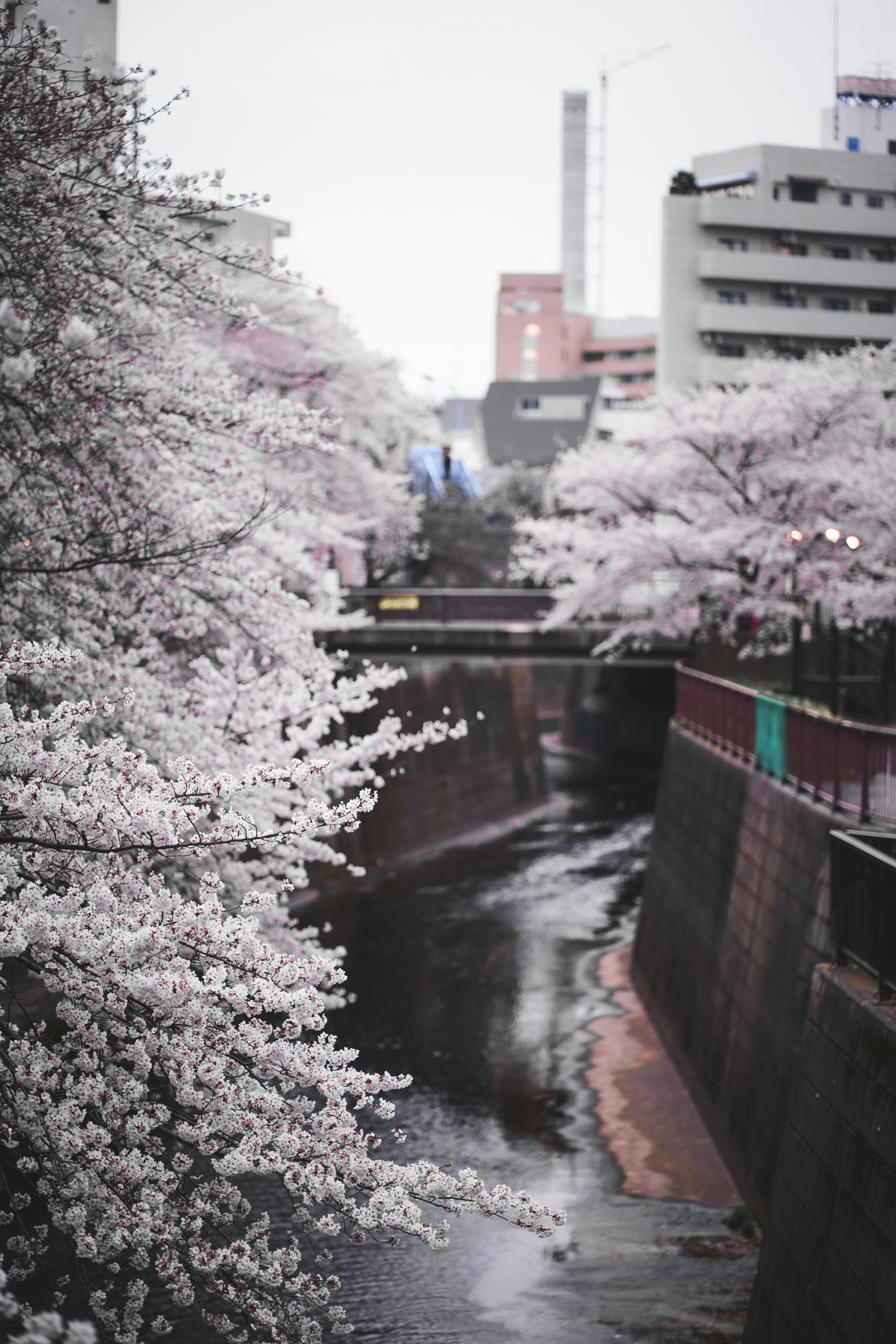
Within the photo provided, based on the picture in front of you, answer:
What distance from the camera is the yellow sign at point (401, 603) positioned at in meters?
29.9

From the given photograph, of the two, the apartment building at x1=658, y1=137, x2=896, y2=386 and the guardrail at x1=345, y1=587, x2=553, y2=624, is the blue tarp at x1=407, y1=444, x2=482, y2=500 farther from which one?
the guardrail at x1=345, y1=587, x2=553, y2=624

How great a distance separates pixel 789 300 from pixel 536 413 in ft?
148

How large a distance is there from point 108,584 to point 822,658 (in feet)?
55.3

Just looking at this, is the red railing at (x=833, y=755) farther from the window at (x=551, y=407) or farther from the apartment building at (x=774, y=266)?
the window at (x=551, y=407)

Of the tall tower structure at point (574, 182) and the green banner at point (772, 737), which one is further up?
the tall tower structure at point (574, 182)

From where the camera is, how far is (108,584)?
858 centimetres

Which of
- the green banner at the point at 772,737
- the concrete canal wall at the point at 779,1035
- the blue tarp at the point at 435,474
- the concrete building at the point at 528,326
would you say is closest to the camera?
the concrete canal wall at the point at 779,1035

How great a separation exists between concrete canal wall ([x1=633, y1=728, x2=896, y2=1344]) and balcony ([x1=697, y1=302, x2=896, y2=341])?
115 ft

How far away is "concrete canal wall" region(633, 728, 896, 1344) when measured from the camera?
7523 millimetres

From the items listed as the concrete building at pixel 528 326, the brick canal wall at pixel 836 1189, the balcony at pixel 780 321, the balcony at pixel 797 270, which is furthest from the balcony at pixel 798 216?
the concrete building at pixel 528 326

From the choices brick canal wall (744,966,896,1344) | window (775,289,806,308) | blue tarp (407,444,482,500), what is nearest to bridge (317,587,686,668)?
blue tarp (407,444,482,500)

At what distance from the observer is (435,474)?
56156 millimetres

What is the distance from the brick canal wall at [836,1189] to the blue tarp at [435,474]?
36890 millimetres

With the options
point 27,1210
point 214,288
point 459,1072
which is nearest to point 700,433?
point 459,1072
